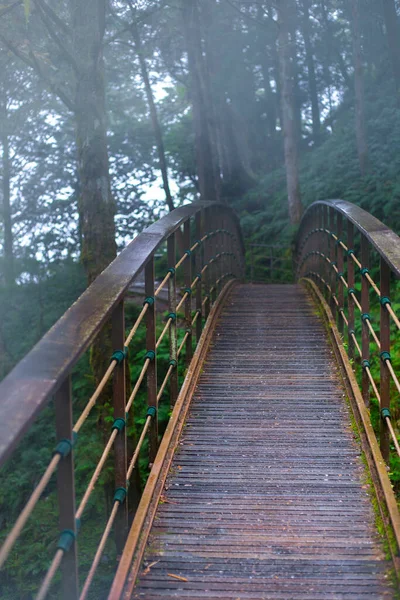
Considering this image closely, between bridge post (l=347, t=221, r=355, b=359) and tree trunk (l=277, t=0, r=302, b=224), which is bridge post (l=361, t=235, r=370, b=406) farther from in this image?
tree trunk (l=277, t=0, r=302, b=224)

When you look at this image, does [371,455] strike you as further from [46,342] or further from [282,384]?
[46,342]

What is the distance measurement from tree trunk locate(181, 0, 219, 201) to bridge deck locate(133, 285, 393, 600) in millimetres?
11401

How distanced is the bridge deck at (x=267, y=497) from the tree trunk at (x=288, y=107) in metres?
11.1

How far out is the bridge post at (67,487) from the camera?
2.21 m

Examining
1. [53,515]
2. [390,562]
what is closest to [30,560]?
[53,515]

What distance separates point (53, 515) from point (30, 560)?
3.35 ft

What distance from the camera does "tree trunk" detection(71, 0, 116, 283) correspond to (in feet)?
20.2

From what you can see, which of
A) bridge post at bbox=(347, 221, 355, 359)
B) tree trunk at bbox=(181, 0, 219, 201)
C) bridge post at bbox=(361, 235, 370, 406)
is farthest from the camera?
tree trunk at bbox=(181, 0, 219, 201)

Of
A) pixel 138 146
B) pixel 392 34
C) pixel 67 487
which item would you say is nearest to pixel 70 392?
pixel 67 487

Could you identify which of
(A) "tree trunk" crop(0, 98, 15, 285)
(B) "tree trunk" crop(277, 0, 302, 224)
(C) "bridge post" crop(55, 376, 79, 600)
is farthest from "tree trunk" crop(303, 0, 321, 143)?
(C) "bridge post" crop(55, 376, 79, 600)

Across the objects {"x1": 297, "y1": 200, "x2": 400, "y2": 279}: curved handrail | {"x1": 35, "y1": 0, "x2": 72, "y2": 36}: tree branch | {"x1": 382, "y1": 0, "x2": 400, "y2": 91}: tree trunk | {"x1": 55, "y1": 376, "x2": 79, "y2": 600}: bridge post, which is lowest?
{"x1": 55, "y1": 376, "x2": 79, "y2": 600}: bridge post

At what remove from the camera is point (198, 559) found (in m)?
3.00

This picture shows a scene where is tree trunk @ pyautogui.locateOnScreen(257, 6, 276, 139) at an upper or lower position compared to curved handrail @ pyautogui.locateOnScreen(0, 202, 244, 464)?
upper

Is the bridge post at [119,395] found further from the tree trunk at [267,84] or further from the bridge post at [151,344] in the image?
the tree trunk at [267,84]
